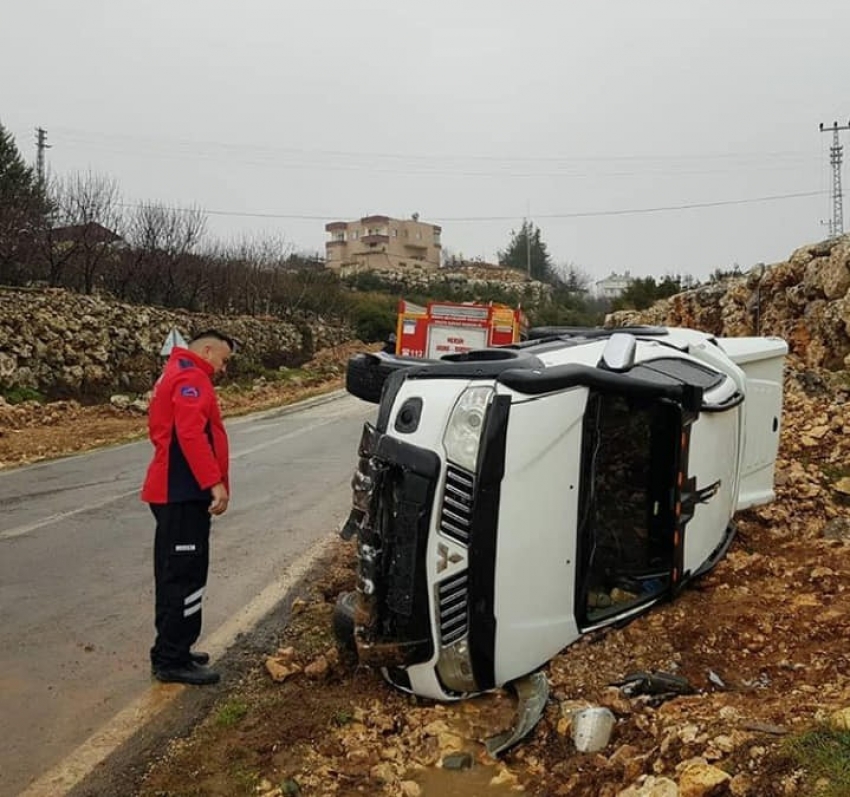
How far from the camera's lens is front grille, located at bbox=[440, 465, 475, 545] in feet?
10.0

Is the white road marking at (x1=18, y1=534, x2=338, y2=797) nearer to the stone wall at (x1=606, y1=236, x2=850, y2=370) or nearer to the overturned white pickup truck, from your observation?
the overturned white pickup truck

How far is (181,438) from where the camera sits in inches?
150

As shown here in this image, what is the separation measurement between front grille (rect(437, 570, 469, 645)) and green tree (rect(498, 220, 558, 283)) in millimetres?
81455

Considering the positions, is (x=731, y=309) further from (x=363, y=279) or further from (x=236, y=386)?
(x=363, y=279)

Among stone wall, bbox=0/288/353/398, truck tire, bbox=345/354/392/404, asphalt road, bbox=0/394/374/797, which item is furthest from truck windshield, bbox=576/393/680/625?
stone wall, bbox=0/288/353/398

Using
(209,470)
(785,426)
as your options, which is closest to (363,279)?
(785,426)

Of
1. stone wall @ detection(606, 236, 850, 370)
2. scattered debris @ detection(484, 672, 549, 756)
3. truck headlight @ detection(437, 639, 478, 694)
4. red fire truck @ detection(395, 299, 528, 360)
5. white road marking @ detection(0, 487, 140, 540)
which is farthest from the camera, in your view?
red fire truck @ detection(395, 299, 528, 360)

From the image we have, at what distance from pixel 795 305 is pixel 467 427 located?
1080cm

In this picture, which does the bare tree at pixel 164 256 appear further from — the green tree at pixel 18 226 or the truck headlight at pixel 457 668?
the truck headlight at pixel 457 668

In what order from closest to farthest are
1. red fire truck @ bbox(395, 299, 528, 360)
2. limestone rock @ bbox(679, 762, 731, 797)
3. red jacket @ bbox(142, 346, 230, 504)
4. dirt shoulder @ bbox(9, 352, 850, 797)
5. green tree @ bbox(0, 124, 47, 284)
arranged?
limestone rock @ bbox(679, 762, 731, 797) < dirt shoulder @ bbox(9, 352, 850, 797) < red jacket @ bbox(142, 346, 230, 504) < red fire truck @ bbox(395, 299, 528, 360) < green tree @ bbox(0, 124, 47, 284)

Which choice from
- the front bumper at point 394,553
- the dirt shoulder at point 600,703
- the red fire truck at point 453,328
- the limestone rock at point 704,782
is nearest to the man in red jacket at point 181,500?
the dirt shoulder at point 600,703

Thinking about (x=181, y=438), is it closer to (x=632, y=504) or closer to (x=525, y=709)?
(x=525, y=709)

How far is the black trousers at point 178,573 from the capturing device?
3.88 metres

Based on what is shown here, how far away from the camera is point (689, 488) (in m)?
3.77
